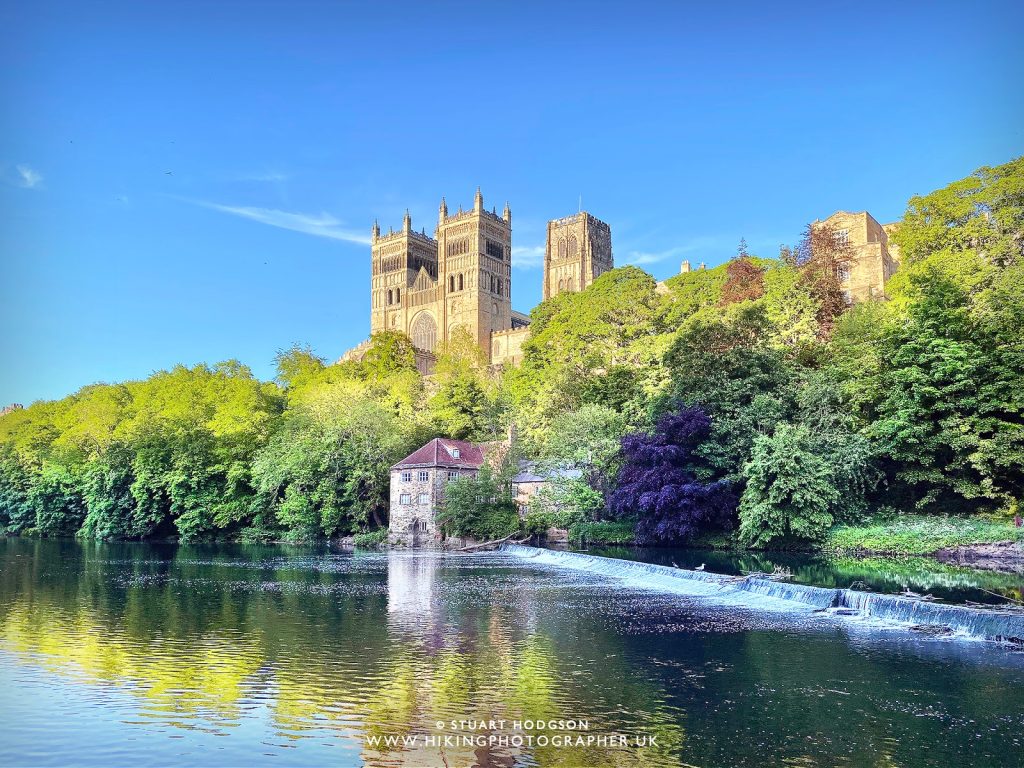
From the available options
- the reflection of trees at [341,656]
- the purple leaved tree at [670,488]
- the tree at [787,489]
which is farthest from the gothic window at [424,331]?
the reflection of trees at [341,656]

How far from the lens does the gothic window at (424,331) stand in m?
130

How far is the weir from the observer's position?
725 inches

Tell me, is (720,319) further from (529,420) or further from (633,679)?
(633,679)

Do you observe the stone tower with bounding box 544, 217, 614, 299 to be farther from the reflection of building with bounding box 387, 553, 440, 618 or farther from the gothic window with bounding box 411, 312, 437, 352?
the reflection of building with bounding box 387, 553, 440, 618

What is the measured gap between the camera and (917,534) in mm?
36938

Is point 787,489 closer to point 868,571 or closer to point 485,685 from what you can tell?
point 868,571

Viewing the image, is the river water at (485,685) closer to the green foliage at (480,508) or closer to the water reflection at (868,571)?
the water reflection at (868,571)

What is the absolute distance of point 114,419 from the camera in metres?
68.6

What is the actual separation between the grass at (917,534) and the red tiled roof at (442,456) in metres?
23.3

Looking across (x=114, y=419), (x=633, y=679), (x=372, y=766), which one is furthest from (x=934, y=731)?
(x=114, y=419)

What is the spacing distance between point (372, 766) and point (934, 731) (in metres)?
8.02

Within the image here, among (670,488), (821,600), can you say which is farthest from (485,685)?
(670,488)

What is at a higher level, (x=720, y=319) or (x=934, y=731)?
(x=720, y=319)

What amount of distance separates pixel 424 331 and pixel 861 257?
82.2 meters
